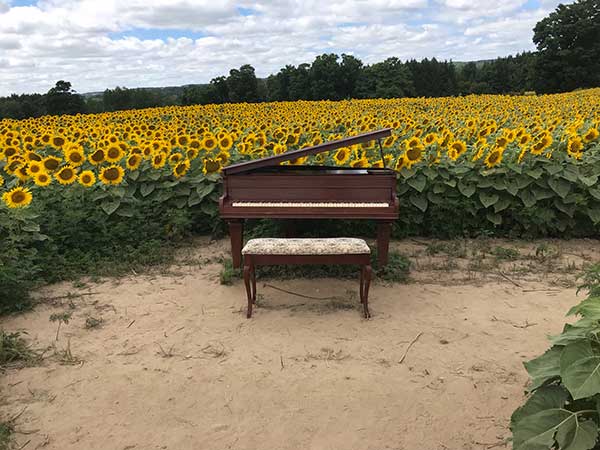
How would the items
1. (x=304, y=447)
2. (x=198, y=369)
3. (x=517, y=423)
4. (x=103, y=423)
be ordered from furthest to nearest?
(x=198, y=369) → (x=103, y=423) → (x=304, y=447) → (x=517, y=423)

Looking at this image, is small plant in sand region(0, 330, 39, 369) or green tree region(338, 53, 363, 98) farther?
green tree region(338, 53, 363, 98)

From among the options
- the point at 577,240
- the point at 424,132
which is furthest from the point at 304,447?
the point at 424,132

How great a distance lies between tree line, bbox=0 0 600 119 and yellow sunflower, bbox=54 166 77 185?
60.2ft

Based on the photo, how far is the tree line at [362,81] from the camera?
1050 inches

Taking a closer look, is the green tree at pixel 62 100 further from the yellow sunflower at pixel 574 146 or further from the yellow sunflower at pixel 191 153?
the yellow sunflower at pixel 574 146

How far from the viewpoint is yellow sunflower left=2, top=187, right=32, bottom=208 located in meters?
5.54

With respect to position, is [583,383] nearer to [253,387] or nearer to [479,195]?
[253,387]

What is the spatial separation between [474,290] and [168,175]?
12.8 feet

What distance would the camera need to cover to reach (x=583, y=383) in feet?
5.27

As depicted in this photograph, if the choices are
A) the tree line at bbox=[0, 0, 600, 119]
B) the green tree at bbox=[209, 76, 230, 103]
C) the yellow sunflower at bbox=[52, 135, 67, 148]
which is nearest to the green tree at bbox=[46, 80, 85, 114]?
the tree line at bbox=[0, 0, 600, 119]

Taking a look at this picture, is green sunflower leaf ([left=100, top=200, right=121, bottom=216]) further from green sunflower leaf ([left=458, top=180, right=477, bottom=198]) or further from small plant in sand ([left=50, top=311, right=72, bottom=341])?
green sunflower leaf ([left=458, top=180, right=477, bottom=198])

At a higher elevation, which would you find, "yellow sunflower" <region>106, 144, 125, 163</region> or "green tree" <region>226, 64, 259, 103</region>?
"green tree" <region>226, 64, 259, 103</region>

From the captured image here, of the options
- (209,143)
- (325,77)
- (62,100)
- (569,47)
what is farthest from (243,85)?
(569,47)

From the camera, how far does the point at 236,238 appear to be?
550 cm
